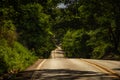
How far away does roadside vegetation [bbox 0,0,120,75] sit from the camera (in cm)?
2153

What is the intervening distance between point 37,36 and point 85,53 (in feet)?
160

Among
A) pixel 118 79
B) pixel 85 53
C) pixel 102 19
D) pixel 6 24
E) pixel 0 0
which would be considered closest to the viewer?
pixel 118 79

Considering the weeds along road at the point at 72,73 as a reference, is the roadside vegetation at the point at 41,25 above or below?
above

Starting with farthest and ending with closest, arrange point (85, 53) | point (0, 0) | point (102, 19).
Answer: point (85, 53) → point (102, 19) → point (0, 0)

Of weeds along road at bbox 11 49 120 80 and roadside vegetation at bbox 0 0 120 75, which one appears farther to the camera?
roadside vegetation at bbox 0 0 120 75

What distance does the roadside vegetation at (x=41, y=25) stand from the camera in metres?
21.5

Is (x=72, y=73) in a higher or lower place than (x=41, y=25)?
lower

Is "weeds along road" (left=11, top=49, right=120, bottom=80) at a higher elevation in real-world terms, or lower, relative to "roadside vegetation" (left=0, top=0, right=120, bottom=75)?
lower

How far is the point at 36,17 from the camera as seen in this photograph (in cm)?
4872

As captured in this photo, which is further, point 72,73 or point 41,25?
point 41,25

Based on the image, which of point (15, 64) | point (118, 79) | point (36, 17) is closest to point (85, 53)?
point (36, 17)

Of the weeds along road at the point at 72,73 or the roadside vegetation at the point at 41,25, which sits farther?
the roadside vegetation at the point at 41,25

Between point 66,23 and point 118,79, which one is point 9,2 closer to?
point 118,79

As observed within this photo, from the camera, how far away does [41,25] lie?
51188 millimetres
